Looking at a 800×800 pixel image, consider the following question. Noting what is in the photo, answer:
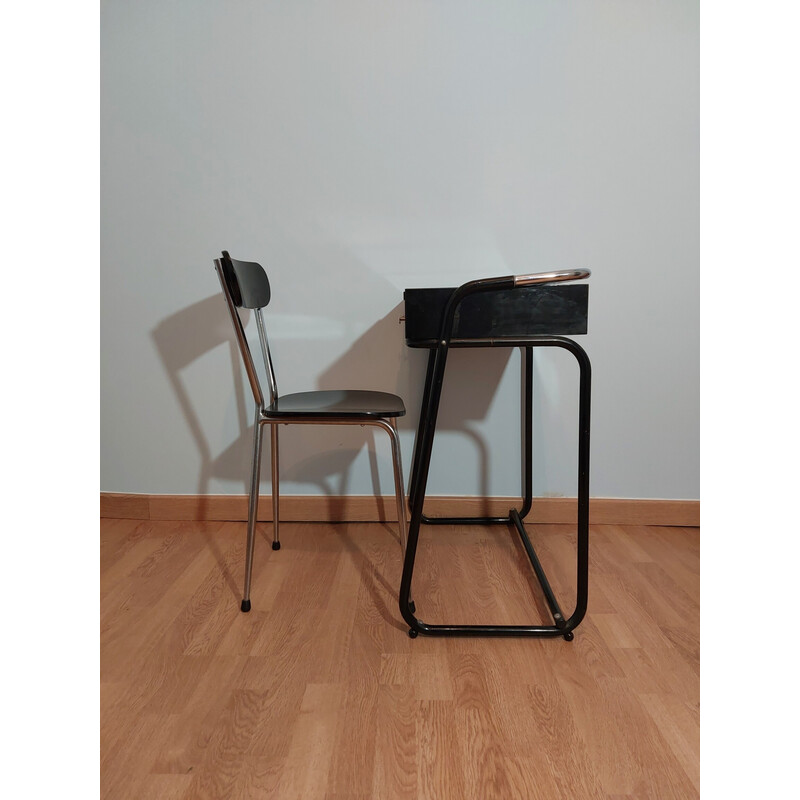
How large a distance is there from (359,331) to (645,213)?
3.06 feet

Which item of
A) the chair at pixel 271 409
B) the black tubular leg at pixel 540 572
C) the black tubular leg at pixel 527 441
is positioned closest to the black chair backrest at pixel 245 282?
the chair at pixel 271 409

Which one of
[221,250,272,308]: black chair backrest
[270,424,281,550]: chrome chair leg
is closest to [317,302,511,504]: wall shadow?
[270,424,281,550]: chrome chair leg

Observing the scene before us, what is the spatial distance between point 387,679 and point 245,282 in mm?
921

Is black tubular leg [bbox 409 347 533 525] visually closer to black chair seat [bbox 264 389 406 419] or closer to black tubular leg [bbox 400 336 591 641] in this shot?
black chair seat [bbox 264 389 406 419]

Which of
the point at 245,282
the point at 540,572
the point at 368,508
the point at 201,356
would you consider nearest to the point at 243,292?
the point at 245,282

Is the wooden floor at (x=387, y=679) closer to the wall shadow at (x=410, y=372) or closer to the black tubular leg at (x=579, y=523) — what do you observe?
the black tubular leg at (x=579, y=523)

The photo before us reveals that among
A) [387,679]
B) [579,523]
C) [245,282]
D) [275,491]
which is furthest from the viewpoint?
[275,491]

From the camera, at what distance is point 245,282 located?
1.47 metres

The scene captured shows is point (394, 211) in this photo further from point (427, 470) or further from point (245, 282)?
point (427, 470)

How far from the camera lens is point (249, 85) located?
1871 millimetres

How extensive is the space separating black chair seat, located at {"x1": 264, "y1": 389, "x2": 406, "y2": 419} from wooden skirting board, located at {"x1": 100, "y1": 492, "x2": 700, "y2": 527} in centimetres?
48

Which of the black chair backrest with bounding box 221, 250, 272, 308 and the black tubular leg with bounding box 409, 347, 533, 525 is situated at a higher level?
the black chair backrest with bounding box 221, 250, 272, 308

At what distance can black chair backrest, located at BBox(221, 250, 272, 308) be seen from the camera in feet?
4.47
